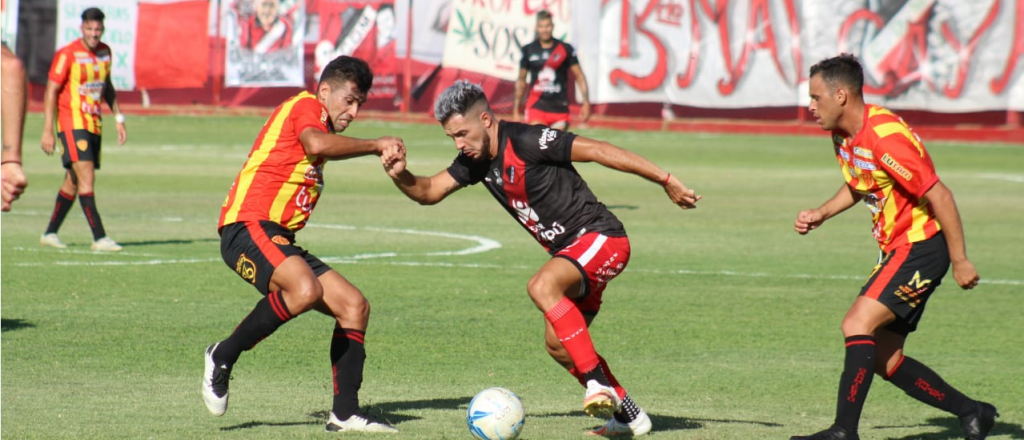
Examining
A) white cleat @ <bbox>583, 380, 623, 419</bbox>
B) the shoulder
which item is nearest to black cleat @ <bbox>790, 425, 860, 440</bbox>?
white cleat @ <bbox>583, 380, 623, 419</bbox>

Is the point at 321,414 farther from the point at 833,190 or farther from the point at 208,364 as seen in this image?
the point at 833,190

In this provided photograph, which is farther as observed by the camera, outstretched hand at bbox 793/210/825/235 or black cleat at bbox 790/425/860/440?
outstretched hand at bbox 793/210/825/235

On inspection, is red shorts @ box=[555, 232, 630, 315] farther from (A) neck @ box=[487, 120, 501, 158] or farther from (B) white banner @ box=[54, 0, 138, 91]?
(B) white banner @ box=[54, 0, 138, 91]

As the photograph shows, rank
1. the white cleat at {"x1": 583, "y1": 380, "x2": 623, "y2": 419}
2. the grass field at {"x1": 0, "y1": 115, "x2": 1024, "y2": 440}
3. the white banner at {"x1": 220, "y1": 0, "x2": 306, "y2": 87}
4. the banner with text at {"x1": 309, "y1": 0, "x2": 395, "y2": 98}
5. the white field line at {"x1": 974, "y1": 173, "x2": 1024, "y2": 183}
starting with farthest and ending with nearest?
the white banner at {"x1": 220, "y1": 0, "x2": 306, "y2": 87} < the banner with text at {"x1": 309, "y1": 0, "x2": 395, "y2": 98} < the white field line at {"x1": 974, "y1": 173, "x2": 1024, "y2": 183} < the grass field at {"x1": 0, "y1": 115, "x2": 1024, "y2": 440} < the white cleat at {"x1": 583, "y1": 380, "x2": 623, "y2": 419}

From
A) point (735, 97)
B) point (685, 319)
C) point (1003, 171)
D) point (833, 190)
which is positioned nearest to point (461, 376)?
point (685, 319)

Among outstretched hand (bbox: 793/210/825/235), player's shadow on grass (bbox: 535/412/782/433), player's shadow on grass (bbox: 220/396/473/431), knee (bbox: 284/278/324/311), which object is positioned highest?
outstretched hand (bbox: 793/210/825/235)

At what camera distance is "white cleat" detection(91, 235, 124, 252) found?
13.3 meters

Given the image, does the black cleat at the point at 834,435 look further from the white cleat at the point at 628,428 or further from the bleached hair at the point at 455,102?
the bleached hair at the point at 455,102

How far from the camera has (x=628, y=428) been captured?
673cm

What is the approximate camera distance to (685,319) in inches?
400

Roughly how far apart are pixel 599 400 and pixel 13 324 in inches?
191

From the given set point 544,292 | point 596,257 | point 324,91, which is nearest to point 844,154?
point 596,257

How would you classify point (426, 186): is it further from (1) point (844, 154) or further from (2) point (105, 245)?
(2) point (105, 245)

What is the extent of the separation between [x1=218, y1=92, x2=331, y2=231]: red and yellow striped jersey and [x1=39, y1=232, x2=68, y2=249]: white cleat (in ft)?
23.7
